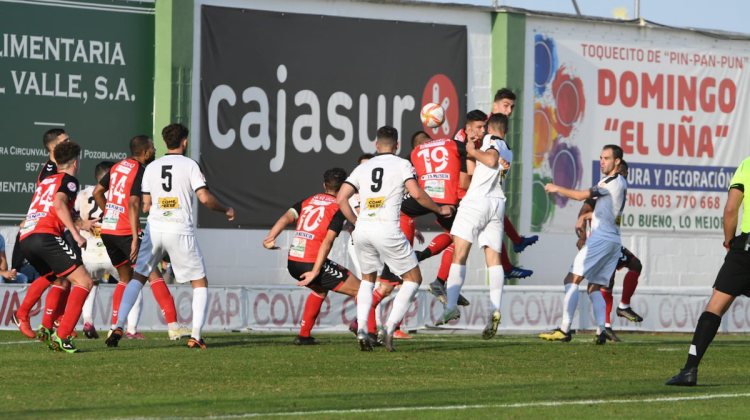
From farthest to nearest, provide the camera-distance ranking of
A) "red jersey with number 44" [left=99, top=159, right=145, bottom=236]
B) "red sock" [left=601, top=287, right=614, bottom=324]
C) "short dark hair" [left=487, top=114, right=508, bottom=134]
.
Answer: "red sock" [left=601, top=287, right=614, bottom=324], "red jersey with number 44" [left=99, top=159, right=145, bottom=236], "short dark hair" [left=487, top=114, right=508, bottom=134]

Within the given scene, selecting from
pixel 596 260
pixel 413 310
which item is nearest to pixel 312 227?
pixel 596 260

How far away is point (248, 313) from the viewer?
59.3 feet

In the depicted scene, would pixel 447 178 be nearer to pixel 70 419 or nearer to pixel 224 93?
pixel 70 419

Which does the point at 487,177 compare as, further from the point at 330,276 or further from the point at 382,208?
the point at 330,276

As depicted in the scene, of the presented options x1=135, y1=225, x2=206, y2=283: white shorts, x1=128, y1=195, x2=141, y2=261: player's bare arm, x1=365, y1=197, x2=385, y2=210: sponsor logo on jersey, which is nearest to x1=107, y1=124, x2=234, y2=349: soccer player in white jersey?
x1=135, y1=225, x2=206, y2=283: white shorts

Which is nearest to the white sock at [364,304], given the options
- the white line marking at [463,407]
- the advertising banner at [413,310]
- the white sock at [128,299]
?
the white sock at [128,299]

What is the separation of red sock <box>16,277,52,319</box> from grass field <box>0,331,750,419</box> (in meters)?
0.35

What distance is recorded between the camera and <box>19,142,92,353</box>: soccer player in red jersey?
10.6m

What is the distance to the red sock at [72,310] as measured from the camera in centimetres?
1062

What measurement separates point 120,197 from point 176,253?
1347mm

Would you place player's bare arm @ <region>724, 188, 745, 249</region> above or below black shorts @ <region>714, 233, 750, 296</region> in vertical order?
above

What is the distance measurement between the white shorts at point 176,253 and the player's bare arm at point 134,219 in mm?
147

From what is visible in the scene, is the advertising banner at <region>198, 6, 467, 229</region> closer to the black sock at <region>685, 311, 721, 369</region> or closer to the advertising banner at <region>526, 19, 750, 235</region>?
the advertising banner at <region>526, 19, 750, 235</region>

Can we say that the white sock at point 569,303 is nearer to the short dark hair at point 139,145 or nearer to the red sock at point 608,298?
the red sock at point 608,298
